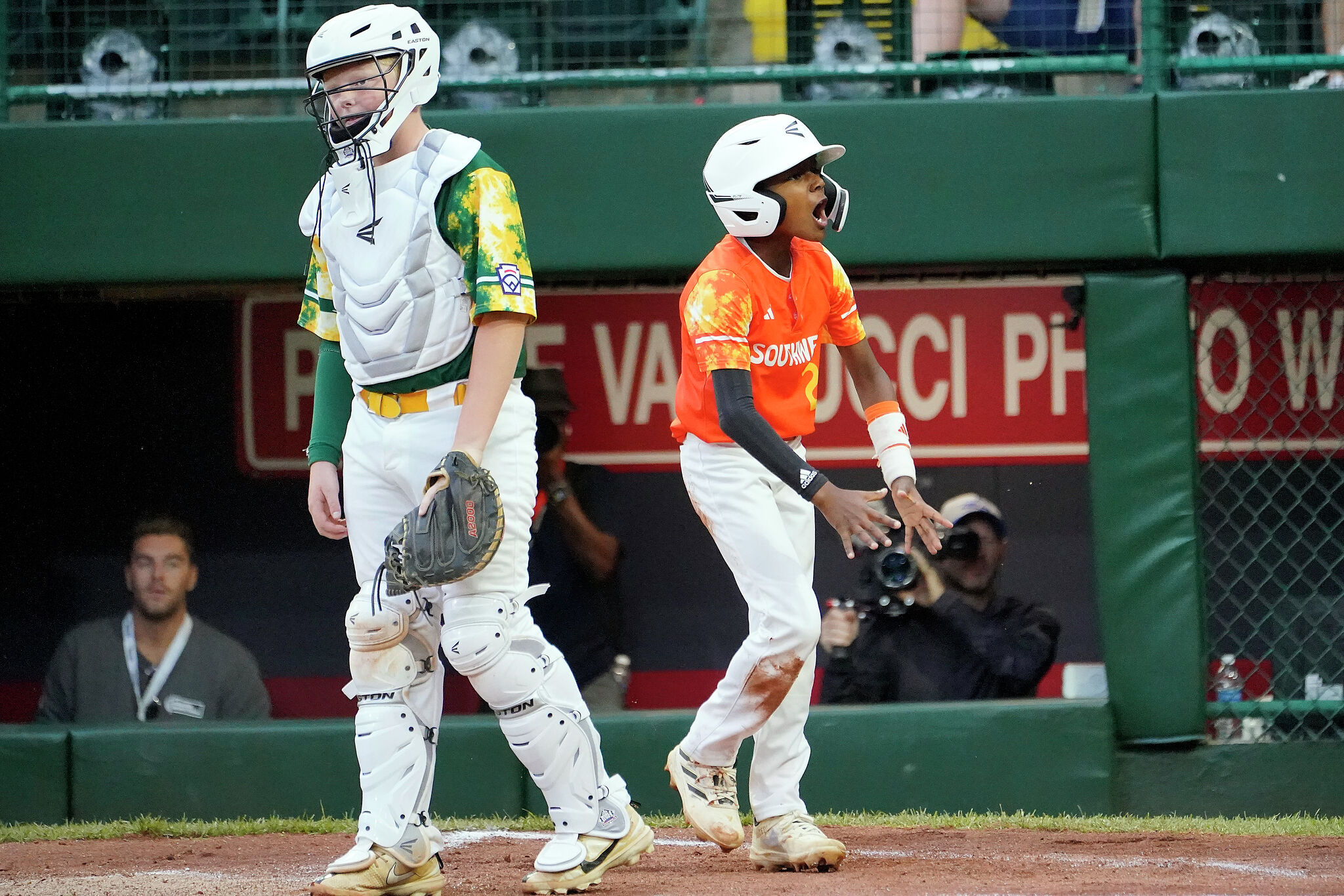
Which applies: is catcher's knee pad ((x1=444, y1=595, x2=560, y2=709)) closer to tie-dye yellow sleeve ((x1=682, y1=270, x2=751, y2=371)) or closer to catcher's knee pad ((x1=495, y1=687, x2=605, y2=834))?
catcher's knee pad ((x1=495, y1=687, x2=605, y2=834))

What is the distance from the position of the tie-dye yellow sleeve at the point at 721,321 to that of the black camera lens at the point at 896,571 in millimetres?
2142

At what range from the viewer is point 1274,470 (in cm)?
624

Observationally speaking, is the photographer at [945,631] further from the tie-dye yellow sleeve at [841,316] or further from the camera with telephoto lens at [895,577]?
the tie-dye yellow sleeve at [841,316]

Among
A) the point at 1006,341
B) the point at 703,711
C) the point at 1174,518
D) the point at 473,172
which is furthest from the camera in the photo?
the point at 1006,341

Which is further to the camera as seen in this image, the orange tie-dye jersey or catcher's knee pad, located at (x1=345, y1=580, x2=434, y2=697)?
the orange tie-dye jersey

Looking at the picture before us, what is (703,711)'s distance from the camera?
371 cm

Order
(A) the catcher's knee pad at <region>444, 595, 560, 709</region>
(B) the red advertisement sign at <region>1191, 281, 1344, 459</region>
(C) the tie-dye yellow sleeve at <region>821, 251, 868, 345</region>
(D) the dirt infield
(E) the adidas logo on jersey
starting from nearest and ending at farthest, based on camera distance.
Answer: (A) the catcher's knee pad at <region>444, 595, 560, 709</region>, (D) the dirt infield, (E) the adidas logo on jersey, (C) the tie-dye yellow sleeve at <region>821, 251, 868, 345</region>, (B) the red advertisement sign at <region>1191, 281, 1344, 459</region>

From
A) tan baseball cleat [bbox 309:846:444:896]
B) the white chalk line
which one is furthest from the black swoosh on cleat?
the white chalk line

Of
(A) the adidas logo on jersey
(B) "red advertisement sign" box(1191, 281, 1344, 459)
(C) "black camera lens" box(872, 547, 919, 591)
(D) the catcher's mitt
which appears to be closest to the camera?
(D) the catcher's mitt

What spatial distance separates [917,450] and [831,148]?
2.62 metres

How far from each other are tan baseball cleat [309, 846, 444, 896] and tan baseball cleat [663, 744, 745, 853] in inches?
25.5

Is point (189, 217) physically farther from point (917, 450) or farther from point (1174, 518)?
point (1174, 518)

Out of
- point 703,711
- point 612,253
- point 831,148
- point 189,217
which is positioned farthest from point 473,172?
point 189,217

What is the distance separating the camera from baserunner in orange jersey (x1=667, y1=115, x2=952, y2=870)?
3.59 metres
